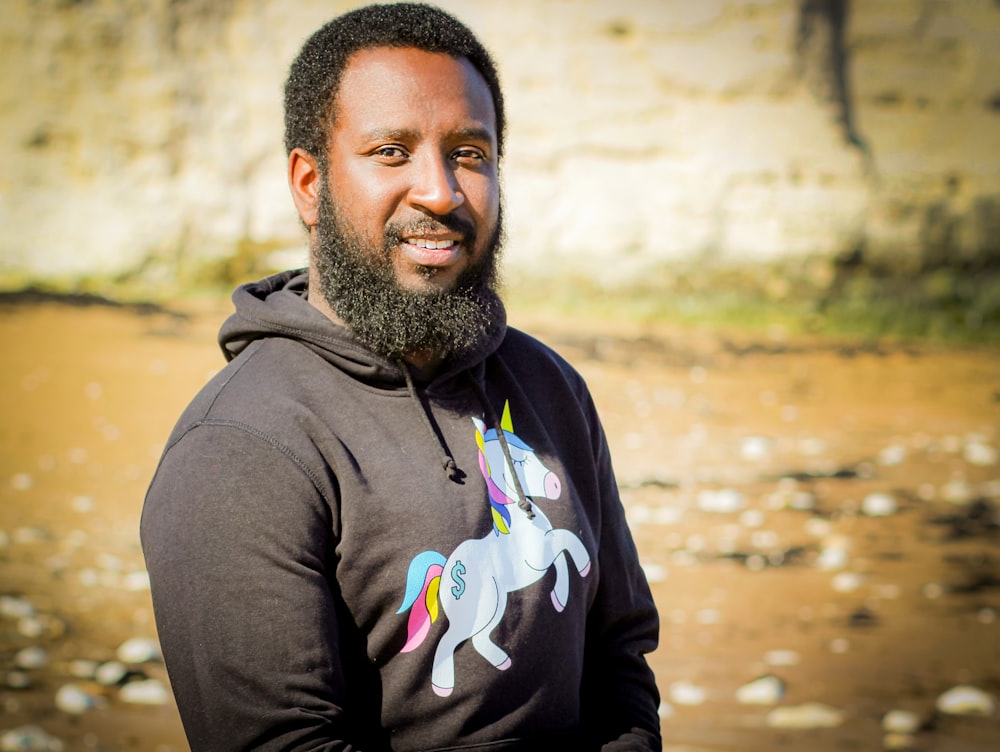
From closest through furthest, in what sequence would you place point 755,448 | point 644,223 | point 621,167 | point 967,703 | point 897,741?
point 897,741, point 967,703, point 755,448, point 644,223, point 621,167

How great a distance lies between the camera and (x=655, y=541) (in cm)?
508

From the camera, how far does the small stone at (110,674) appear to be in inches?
136

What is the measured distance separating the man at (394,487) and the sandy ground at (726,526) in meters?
1.89

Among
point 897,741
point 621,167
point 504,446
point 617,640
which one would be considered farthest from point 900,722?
point 621,167

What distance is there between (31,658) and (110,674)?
0.37m

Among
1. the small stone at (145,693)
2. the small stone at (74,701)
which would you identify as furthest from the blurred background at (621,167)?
the small stone at (74,701)

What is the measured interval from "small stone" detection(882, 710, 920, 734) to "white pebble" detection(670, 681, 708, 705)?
59 centimetres

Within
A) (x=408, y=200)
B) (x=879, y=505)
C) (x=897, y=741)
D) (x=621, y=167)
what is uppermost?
(x=621, y=167)

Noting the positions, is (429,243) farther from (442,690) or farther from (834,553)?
(834,553)

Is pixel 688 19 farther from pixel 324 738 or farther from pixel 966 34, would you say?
pixel 324 738

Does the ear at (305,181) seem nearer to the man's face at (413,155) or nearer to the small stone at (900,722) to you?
the man's face at (413,155)

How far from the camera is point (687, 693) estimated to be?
3.52 m

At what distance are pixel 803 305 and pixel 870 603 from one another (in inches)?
353

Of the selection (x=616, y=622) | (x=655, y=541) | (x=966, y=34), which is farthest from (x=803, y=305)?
(x=616, y=622)
